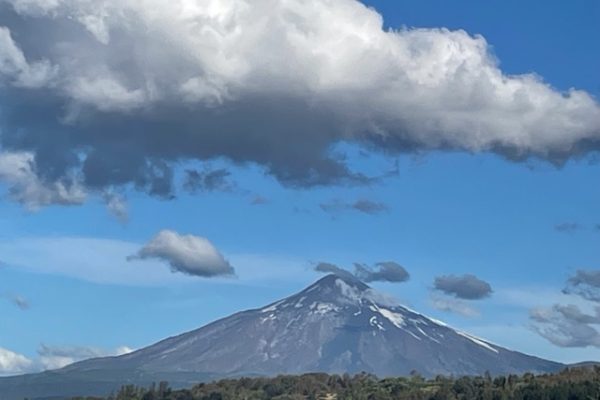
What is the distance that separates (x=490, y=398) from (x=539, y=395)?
1222cm

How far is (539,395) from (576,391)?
5.80 m

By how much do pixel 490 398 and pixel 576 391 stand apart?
1623 cm

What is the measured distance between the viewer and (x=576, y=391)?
187m

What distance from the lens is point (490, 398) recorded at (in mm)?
198125

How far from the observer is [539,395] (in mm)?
187750
